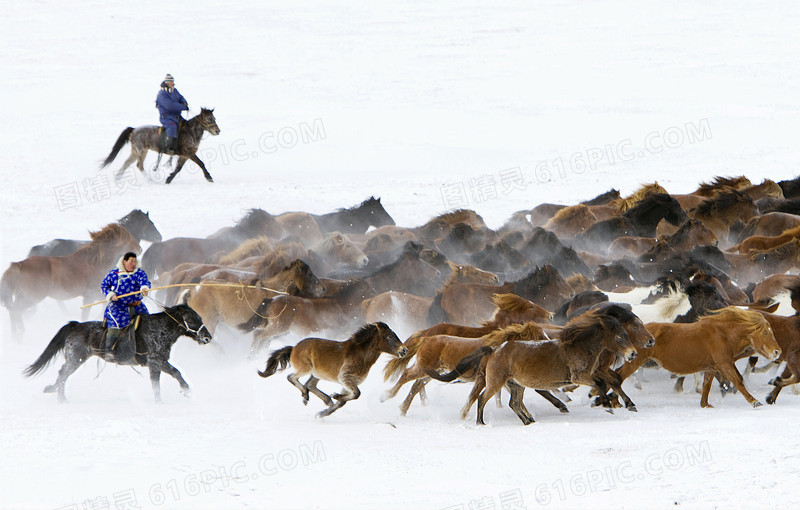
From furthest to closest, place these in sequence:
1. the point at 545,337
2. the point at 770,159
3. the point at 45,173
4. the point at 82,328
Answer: the point at 770,159
the point at 45,173
the point at 82,328
the point at 545,337

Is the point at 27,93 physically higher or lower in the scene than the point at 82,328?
higher

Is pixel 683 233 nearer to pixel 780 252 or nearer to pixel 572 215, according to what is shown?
pixel 780 252

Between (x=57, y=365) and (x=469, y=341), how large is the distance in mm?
5138

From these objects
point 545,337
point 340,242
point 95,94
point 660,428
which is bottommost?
point 660,428

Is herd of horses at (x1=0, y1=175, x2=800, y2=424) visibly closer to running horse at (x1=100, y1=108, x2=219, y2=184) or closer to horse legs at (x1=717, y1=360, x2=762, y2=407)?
horse legs at (x1=717, y1=360, x2=762, y2=407)

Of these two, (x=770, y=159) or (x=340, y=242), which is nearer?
(x=340, y=242)

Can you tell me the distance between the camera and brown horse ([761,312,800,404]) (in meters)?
8.66

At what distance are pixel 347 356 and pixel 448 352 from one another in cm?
94

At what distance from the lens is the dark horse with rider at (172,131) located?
17516mm

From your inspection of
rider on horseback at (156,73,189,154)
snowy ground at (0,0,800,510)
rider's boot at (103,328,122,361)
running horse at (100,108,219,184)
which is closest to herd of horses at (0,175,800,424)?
rider's boot at (103,328,122,361)

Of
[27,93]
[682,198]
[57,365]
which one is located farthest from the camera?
[27,93]

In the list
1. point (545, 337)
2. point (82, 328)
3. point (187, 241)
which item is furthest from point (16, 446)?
point (187, 241)

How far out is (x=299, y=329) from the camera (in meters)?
10.9

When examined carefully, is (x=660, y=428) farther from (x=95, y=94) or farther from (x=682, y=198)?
(x=95, y=94)
